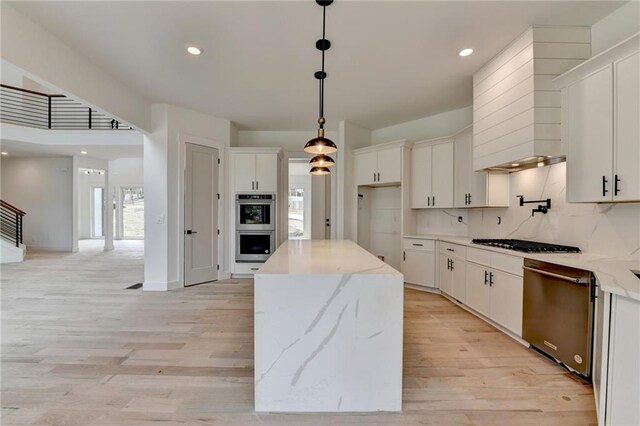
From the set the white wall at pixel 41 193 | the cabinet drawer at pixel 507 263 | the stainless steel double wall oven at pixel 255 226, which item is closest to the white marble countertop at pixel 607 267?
the cabinet drawer at pixel 507 263

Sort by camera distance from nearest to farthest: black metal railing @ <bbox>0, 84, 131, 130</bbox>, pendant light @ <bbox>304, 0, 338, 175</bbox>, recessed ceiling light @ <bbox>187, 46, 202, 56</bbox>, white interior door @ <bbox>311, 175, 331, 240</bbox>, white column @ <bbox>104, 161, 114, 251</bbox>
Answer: pendant light @ <bbox>304, 0, 338, 175</bbox> < recessed ceiling light @ <bbox>187, 46, 202, 56</bbox> < white interior door @ <bbox>311, 175, 331, 240</bbox> < black metal railing @ <bbox>0, 84, 131, 130</bbox> < white column @ <bbox>104, 161, 114, 251</bbox>

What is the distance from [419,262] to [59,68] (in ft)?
15.9

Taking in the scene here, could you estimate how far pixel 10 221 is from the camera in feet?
23.5

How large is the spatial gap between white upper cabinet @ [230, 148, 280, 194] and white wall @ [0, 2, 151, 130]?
64.1 inches

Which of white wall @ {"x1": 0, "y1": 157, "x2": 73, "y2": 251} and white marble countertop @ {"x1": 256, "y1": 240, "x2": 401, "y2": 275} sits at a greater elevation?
white wall @ {"x1": 0, "y1": 157, "x2": 73, "y2": 251}

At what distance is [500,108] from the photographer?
2.85m

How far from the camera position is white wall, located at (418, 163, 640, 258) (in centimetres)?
220

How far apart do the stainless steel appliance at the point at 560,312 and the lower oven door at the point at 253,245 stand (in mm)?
3740

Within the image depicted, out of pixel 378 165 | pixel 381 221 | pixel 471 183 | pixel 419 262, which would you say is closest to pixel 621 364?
pixel 471 183

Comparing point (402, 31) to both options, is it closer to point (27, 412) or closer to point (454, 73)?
point (454, 73)

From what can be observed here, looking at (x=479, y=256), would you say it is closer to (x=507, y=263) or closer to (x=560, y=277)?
(x=507, y=263)

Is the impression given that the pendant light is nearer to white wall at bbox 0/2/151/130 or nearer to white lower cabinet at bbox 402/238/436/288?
white lower cabinet at bbox 402/238/436/288

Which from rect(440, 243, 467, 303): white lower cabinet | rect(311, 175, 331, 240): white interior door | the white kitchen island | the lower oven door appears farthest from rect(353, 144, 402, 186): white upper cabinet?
the white kitchen island

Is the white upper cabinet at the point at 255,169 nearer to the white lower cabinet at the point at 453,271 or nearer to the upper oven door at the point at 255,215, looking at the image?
the upper oven door at the point at 255,215
